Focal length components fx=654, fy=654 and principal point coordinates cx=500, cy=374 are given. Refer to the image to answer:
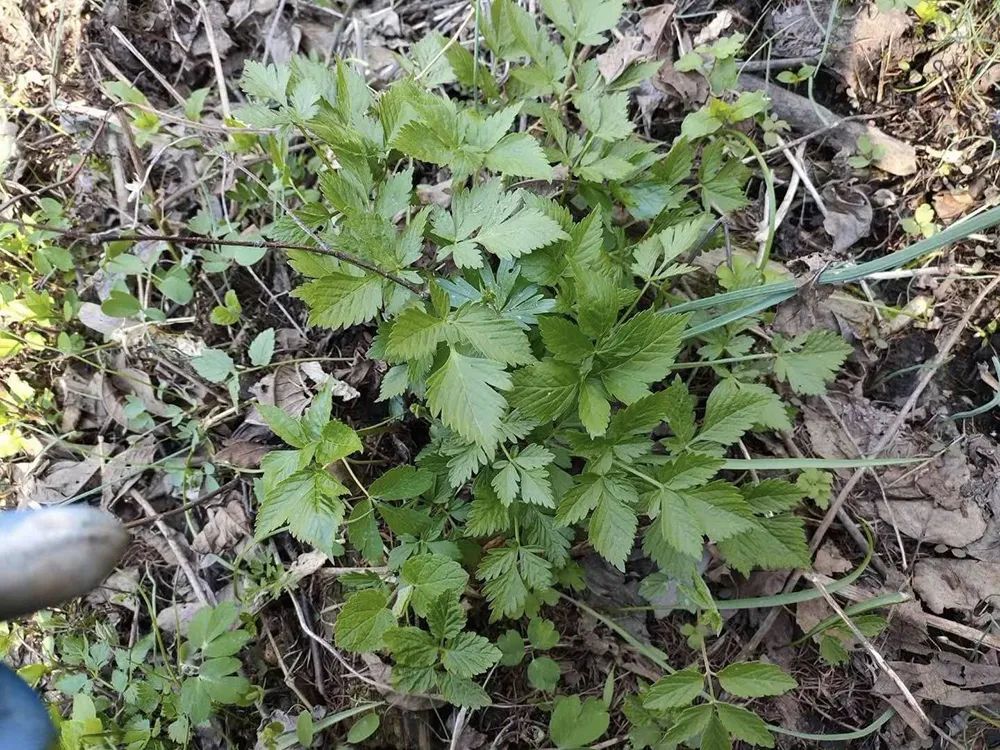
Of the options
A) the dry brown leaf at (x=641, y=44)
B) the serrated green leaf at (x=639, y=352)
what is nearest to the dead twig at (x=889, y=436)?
the serrated green leaf at (x=639, y=352)

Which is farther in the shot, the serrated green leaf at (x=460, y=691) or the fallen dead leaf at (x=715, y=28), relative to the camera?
the fallen dead leaf at (x=715, y=28)

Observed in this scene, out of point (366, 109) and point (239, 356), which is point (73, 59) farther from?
point (366, 109)

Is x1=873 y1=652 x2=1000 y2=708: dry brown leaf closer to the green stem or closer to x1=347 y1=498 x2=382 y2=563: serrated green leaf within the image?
the green stem

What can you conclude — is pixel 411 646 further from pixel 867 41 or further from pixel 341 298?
pixel 867 41

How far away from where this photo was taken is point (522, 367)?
1.62 metres

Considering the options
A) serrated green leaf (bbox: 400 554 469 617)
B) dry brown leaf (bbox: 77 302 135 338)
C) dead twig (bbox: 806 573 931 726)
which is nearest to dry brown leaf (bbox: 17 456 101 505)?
dry brown leaf (bbox: 77 302 135 338)

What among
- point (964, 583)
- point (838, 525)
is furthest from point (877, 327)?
point (964, 583)

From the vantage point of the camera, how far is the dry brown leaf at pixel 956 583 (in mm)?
1921

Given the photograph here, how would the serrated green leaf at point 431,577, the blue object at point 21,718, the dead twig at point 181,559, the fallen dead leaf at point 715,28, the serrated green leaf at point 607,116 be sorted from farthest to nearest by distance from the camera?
1. the fallen dead leaf at point 715,28
2. the dead twig at point 181,559
3. the serrated green leaf at point 607,116
4. the serrated green leaf at point 431,577
5. the blue object at point 21,718

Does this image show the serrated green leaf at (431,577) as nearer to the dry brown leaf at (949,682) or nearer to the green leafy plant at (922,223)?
the dry brown leaf at (949,682)

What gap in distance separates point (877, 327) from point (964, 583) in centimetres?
82

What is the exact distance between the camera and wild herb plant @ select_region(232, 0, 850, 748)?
152 cm

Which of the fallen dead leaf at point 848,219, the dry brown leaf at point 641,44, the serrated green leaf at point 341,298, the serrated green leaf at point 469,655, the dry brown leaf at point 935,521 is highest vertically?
the dry brown leaf at point 641,44

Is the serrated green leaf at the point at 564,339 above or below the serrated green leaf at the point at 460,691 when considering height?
above
